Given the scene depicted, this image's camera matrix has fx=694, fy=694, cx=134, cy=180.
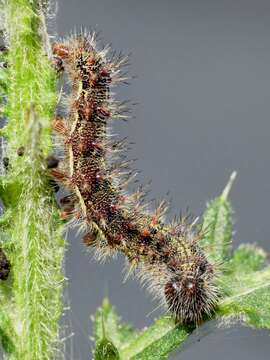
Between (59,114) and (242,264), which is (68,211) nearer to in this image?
(59,114)

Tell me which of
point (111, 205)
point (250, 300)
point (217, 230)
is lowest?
point (250, 300)

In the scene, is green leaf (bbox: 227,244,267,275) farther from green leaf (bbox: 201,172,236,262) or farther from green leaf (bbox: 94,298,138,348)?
green leaf (bbox: 94,298,138,348)

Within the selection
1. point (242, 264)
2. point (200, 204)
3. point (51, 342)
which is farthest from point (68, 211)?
point (200, 204)

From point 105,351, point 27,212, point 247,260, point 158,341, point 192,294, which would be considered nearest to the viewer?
point 105,351

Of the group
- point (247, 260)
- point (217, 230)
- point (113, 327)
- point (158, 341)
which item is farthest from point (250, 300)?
point (113, 327)

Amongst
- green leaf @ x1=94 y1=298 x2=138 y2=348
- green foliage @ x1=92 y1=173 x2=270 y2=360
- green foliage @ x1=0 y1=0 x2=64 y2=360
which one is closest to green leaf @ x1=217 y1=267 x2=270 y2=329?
green foliage @ x1=92 y1=173 x2=270 y2=360

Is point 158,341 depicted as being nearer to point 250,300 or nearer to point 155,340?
point 155,340

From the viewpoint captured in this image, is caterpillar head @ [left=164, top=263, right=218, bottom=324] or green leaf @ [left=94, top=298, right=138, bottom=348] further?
green leaf @ [left=94, top=298, right=138, bottom=348]
